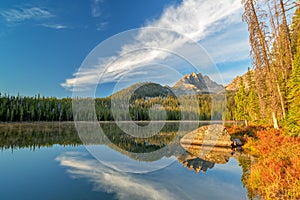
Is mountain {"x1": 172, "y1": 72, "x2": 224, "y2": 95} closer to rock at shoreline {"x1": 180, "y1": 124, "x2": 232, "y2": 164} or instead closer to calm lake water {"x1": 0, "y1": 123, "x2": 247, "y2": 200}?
calm lake water {"x1": 0, "y1": 123, "x2": 247, "y2": 200}

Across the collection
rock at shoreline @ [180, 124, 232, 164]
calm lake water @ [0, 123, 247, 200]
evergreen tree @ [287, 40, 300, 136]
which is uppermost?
evergreen tree @ [287, 40, 300, 136]

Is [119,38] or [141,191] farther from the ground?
[119,38]

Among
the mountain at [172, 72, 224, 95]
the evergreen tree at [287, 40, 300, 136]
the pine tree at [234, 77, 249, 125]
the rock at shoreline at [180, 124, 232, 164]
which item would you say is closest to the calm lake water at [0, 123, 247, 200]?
the mountain at [172, 72, 224, 95]

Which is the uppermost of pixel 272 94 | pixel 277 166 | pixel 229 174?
pixel 272 94

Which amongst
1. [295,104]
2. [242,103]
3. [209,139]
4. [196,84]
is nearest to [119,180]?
[196,84]

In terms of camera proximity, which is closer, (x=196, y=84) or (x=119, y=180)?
(x=119, y=180)

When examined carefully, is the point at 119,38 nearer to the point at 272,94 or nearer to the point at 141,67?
the point at 141,67

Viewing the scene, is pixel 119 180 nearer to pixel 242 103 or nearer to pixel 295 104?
pixel 295 104

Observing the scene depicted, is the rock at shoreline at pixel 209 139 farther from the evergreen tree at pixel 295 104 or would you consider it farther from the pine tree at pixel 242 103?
the pine tree at pixel 242 103

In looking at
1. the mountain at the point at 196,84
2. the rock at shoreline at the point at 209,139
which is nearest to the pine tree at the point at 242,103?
the rock at shoreline at the point at 209,139

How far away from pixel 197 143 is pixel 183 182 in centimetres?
951

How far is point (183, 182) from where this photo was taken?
718cm

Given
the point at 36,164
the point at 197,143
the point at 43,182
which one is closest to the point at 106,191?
the point at 43,182

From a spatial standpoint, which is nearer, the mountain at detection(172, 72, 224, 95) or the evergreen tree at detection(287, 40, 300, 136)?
the mountain at detection(172, 72, 224, 95)
